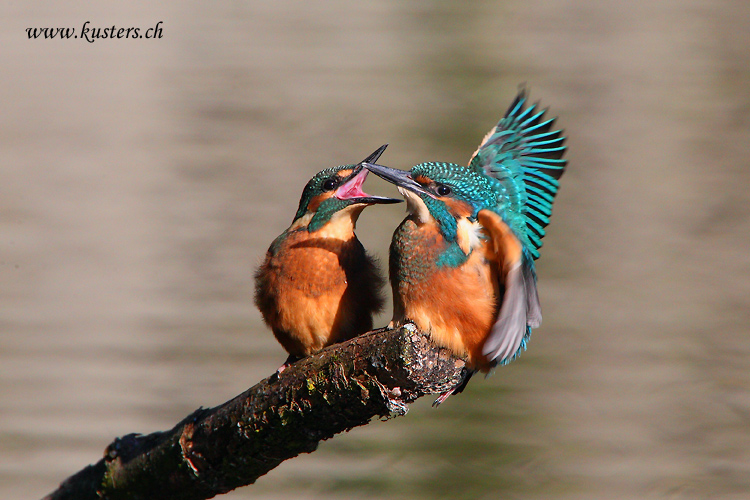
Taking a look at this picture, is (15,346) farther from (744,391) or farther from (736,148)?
(736,148)

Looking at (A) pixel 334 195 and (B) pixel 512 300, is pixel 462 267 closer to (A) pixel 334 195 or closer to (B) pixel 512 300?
(B) pixel 512 300

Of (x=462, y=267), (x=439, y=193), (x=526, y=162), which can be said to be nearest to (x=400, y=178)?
(x=439, y=193)

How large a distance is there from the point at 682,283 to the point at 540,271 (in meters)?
1.06

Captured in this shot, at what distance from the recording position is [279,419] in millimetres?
1889

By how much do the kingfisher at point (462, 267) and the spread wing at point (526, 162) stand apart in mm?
119

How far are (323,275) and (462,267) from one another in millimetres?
482

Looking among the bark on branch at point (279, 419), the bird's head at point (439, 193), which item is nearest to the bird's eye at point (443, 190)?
the bird's head at point (439, 193)

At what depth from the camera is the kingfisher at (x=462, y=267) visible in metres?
1.92

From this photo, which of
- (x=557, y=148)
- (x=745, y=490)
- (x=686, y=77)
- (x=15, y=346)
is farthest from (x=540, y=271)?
(x=15, y=346)

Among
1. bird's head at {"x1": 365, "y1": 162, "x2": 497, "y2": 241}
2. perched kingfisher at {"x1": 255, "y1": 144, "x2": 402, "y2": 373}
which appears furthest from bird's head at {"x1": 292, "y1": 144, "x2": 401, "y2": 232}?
bird's head at {"x1": 365, "y1": 162, "x2": 497, "y2": 241}

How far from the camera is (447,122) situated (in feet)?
20.4

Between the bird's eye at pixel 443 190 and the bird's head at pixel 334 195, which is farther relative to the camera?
the bird's head at pixel 334 195

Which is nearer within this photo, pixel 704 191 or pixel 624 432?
pixel 624 432

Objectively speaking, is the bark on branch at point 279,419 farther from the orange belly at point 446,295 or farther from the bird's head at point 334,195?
the bird's head at point 334,195
